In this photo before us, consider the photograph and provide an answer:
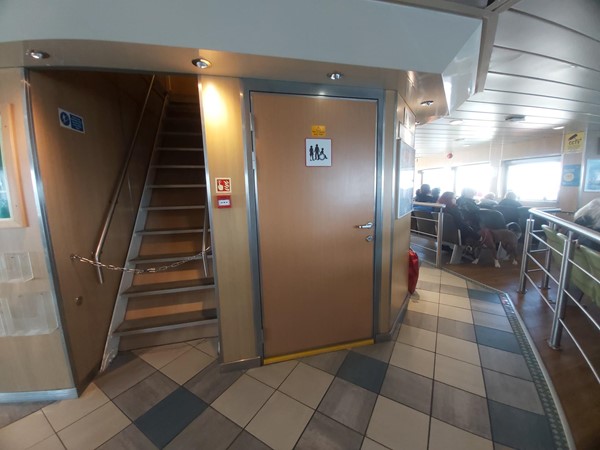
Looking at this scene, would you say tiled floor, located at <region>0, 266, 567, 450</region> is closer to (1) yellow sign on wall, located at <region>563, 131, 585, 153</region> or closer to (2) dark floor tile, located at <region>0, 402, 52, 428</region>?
(2) dark floor tile, located at <region>0, 402, 52, 428</region>

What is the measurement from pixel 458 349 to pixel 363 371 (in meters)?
0.89

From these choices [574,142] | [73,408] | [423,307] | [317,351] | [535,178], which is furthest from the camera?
[535,178]

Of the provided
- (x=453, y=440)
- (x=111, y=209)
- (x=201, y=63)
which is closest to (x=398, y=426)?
(x=453, y=440)

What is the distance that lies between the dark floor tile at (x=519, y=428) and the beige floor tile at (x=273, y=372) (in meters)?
1.32

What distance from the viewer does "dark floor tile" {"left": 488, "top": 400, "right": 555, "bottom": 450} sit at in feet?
4.34

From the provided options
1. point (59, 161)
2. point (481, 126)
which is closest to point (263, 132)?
point (59, 161)

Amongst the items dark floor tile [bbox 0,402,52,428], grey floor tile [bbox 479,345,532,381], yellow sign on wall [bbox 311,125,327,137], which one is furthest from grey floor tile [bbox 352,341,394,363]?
dark floor tile [bbox 0,402,52,428]

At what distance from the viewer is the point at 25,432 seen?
1485 mm

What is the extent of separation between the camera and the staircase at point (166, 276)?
2.19 metres

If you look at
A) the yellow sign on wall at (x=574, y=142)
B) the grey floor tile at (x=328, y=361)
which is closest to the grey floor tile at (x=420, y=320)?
the grey floor tile at (x=328, y=361)

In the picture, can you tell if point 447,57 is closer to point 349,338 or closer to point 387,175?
point 387,175

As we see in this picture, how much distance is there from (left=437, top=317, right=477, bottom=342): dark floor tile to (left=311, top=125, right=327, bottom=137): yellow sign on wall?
2.14 m

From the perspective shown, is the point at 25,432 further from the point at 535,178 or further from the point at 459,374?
the point at 535,178

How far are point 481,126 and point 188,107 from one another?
502 centimetres
